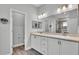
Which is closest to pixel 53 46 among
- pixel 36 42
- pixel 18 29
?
pixel 36 42

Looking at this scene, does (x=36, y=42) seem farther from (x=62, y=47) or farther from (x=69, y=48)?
(x=69, y=48)

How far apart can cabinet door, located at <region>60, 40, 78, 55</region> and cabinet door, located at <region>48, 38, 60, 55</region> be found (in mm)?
158

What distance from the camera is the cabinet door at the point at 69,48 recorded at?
1323mm

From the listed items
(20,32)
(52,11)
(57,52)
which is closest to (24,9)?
(52,11)

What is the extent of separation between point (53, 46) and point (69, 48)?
0.48 metres

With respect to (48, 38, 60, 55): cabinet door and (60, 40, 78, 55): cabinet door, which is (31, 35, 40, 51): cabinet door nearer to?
(48, 38, 60, 55): cabinet door

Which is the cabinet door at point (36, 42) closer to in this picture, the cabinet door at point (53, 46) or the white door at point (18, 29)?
the cabinet door at point (53, 46)

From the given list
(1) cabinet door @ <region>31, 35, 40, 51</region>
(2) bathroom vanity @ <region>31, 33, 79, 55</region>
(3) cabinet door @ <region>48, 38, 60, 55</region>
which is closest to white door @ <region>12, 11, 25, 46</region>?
(1) cabinet door @ <region>31, 35, 40, 51</region>

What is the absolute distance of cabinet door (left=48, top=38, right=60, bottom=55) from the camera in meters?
1.73

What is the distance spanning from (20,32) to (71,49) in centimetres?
311

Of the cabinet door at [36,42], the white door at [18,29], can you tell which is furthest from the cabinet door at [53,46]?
the white door at [18,29]

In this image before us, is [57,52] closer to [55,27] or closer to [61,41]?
[61,41]

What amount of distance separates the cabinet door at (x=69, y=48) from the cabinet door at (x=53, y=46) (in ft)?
0.52
